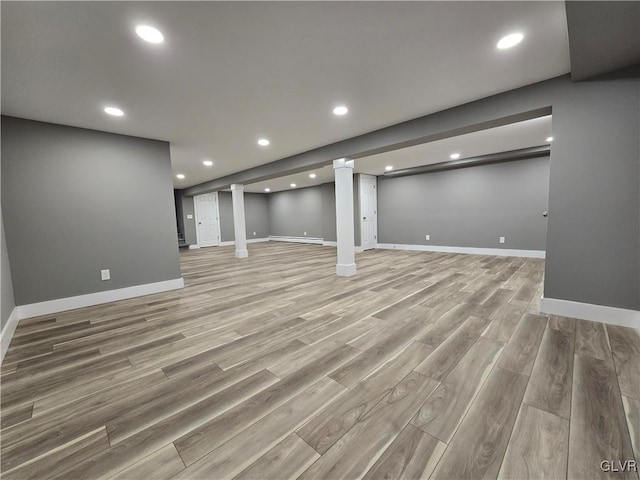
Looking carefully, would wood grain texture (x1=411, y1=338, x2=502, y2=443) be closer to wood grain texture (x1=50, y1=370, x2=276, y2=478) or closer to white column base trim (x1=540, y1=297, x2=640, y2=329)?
wood grain texture (x1=50, y1=370, x2=276, y2=478)

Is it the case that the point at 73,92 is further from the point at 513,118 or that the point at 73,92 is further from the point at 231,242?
the point at 231,242

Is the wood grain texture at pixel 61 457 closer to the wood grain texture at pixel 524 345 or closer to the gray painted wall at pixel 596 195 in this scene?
the wood grain texture at pixel 524 345

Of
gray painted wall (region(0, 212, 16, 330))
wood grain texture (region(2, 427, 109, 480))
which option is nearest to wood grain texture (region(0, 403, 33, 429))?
wood grain texture (region(2, 427, 109, 480))

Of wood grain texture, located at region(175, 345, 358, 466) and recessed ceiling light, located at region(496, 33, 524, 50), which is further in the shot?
recessed ceiling light, located at region(496, 33, 524, 50)

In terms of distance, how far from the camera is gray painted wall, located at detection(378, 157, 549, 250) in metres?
5.59

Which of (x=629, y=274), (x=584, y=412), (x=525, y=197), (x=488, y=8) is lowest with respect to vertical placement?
(x=584, y=412)

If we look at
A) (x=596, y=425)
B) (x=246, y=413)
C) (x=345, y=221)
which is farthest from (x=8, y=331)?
(x=596, y=425)

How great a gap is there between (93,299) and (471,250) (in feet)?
25.3

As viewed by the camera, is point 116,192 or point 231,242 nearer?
point 116,192

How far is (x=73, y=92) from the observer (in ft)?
7.75

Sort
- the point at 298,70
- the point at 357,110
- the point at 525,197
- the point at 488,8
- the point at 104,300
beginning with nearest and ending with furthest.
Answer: the point at 488,8
the point at 298,70
the point at 357,110
the point at 104,300
the point at 525,197

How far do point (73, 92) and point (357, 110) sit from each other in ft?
9.44

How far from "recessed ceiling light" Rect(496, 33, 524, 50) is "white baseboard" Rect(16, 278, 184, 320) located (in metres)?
4.86

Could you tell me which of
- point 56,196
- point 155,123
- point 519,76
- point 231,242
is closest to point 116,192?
point 56,196
